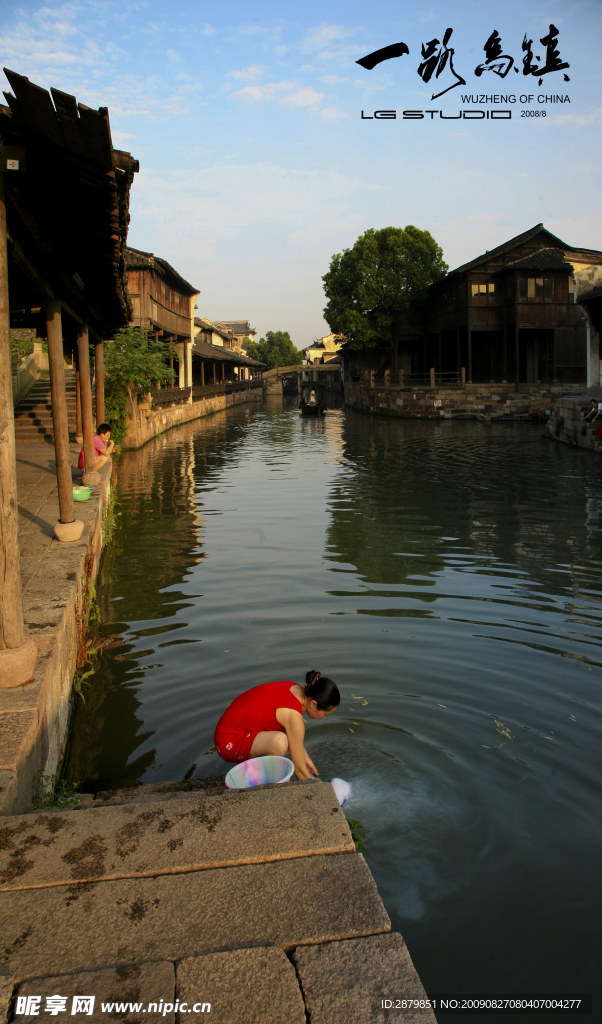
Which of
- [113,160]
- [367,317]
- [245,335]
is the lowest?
[113,160]

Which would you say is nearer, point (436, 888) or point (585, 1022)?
point (585, 1022)

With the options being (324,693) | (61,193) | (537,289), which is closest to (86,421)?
(61,193)

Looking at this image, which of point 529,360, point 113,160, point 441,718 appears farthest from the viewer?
point 529,360

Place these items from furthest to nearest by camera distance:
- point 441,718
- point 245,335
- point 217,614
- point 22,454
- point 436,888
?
1. point 245,335
2. point 22,454
3. point 217,614
4. point 441,718
5. point 436,888

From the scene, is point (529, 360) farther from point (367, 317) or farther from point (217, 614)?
point (217, 614)

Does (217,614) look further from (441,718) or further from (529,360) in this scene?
(529,360)

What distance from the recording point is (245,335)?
10650cm

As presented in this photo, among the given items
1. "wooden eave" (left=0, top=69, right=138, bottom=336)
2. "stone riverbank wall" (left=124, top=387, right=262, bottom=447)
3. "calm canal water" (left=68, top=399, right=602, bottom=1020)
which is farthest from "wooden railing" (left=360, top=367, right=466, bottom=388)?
"wooden eave" (left=0, top=69, right=138, bottom=336)

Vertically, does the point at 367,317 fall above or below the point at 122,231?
above

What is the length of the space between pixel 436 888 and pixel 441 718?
1.78 m

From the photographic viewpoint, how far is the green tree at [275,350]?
103 meters

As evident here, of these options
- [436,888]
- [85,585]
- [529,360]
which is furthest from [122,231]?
[529,360]

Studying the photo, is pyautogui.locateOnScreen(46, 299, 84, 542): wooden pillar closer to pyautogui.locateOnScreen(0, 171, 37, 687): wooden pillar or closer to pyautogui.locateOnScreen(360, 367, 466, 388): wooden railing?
pyautogui.locateOnScreen(0, 171, 37, 687): wooden pillar

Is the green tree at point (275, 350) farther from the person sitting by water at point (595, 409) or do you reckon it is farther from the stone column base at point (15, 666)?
the stone column base at point (15, 666)
